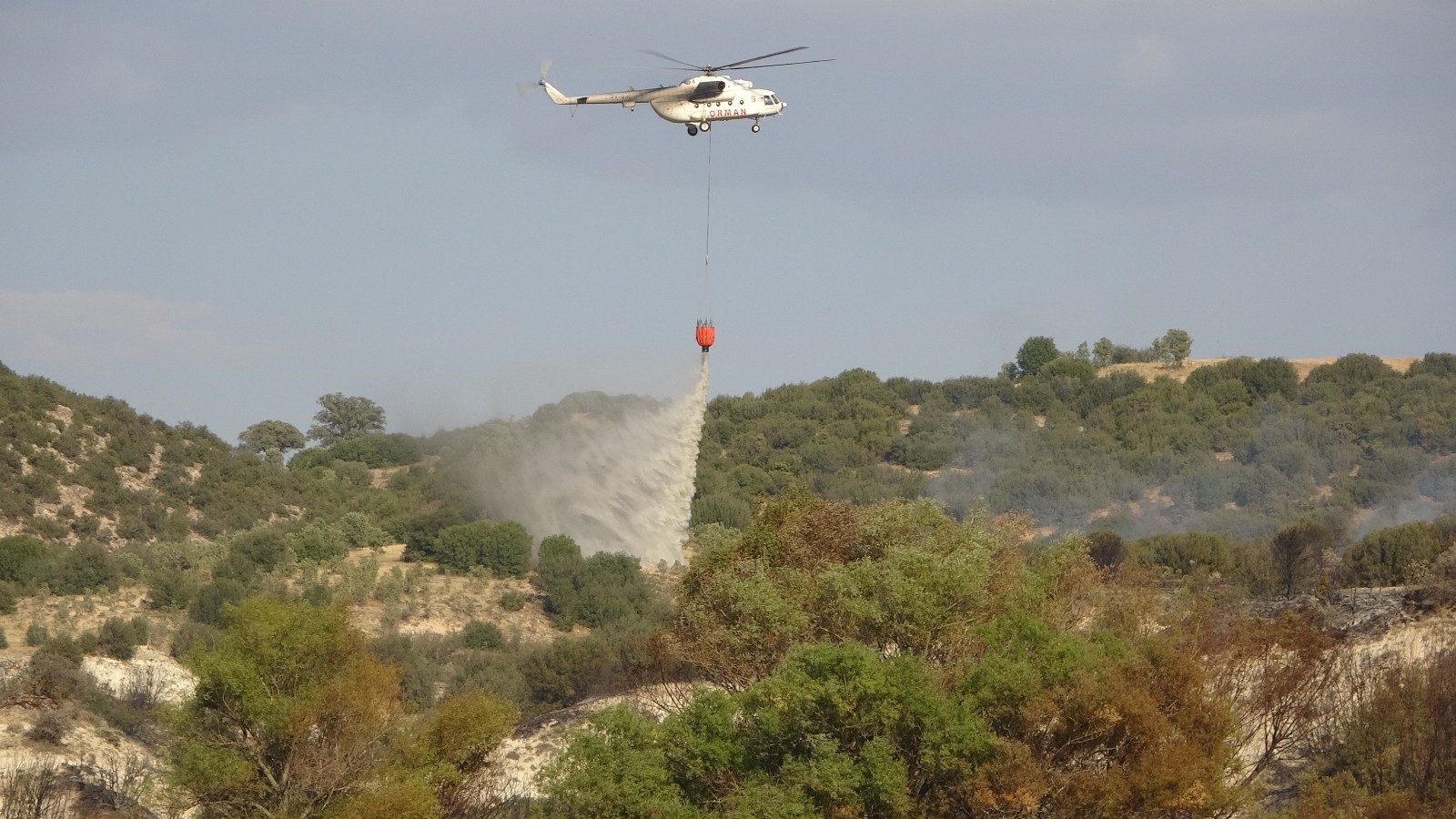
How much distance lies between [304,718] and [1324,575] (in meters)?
32.5

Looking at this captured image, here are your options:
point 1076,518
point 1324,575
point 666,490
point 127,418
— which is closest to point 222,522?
point 127,418

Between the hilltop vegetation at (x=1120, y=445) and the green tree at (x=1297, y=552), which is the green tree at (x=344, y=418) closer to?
the hilltop vegetation at (x=1120, y=445)

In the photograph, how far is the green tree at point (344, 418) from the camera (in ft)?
469

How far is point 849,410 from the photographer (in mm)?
110625

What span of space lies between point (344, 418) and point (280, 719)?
112567mm

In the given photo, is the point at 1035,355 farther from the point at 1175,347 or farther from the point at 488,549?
the point at 488,549

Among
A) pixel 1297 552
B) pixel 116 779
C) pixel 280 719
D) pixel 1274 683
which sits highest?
pixel 1297 552

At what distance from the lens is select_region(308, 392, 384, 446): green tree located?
469 feet

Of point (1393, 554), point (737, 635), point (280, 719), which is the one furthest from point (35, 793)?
point (1393, 554)

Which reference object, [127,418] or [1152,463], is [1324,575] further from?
[127,418]

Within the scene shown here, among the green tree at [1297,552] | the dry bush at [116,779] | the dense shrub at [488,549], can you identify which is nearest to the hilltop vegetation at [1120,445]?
the green tree at [1297,552]

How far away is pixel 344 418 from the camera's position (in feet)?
473

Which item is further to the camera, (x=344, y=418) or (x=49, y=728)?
(x=344, y=418)

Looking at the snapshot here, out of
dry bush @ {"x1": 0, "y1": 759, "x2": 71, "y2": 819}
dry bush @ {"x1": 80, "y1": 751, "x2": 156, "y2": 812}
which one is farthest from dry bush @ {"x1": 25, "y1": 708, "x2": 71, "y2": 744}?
dry bush @ {"x1": 0, "y1": 759, "x2": 71, "y2": 819}
